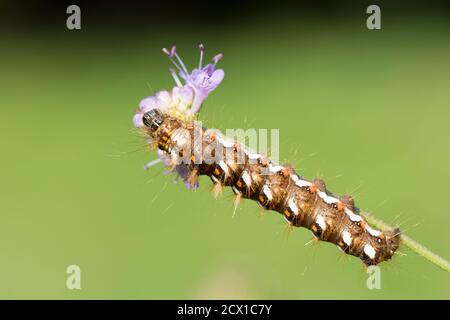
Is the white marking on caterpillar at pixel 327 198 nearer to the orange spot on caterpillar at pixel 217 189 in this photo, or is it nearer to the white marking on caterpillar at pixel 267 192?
the white marking on caterpillar at pixel 267 192

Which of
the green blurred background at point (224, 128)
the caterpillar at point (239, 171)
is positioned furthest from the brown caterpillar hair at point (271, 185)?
the green blurred background at point (224, 128)

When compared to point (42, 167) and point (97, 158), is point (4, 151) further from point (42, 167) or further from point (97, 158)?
point (97, 158)

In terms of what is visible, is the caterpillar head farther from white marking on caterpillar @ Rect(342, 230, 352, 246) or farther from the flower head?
white marking on caterpillar @ Rect(342, 230, 352, 246)

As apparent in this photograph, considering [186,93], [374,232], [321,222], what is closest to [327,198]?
[321,222]

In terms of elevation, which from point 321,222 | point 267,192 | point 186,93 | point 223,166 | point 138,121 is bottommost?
point 321,222

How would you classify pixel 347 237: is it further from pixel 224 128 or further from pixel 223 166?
pixel 224 128

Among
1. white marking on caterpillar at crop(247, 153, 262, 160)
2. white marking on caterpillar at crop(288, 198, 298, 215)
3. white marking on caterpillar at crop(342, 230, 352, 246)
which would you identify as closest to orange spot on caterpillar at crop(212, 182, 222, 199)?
white marking on caterpillar at crop(247, 153, 262, 160)

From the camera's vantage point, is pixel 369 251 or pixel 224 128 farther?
pixel 224 128
